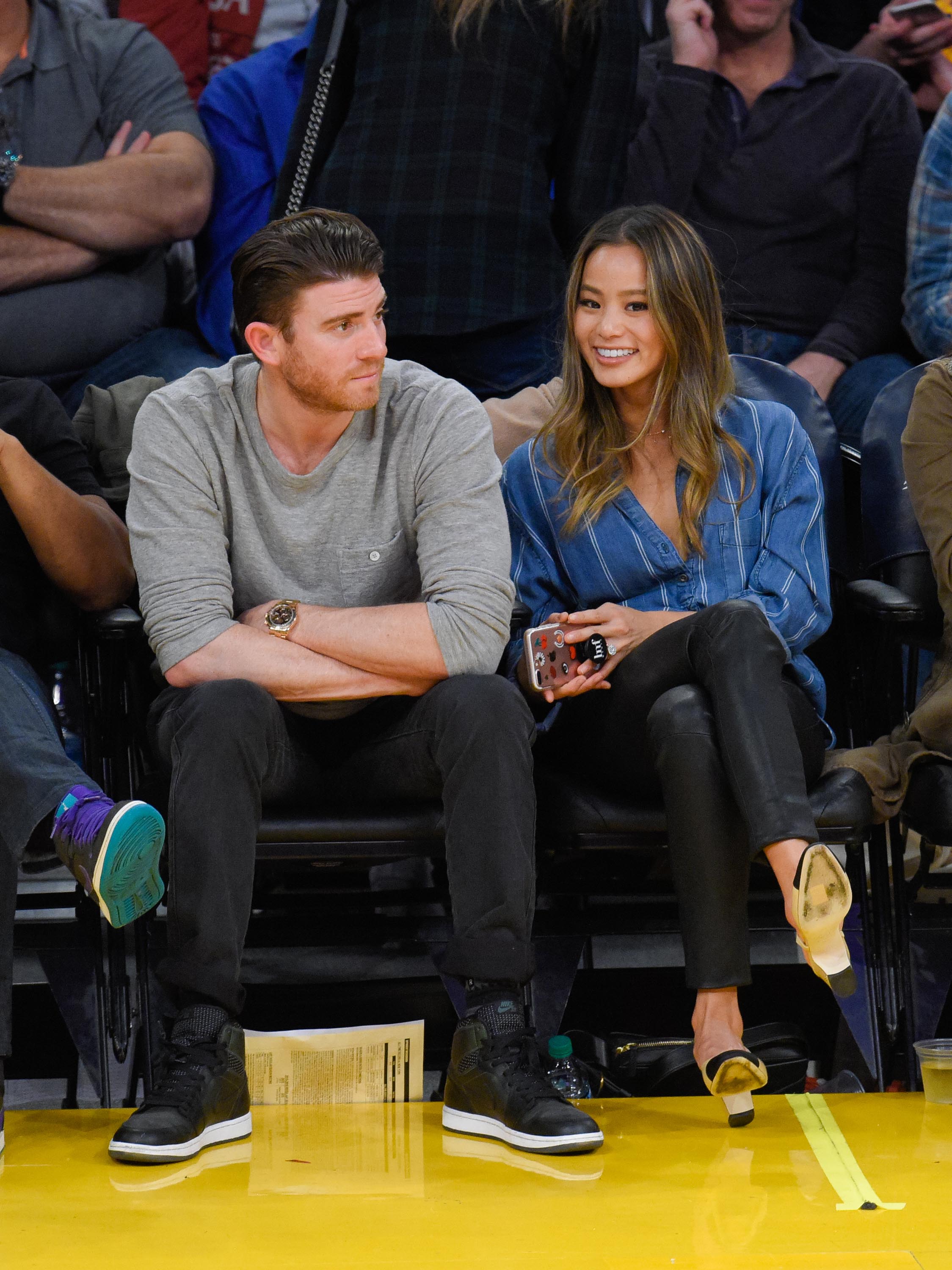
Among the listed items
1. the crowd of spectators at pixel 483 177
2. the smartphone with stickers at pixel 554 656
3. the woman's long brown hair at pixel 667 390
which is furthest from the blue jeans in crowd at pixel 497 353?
the smartphone with stickers at pixel 554 656

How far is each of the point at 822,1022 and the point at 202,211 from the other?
2.14 m

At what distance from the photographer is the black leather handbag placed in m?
2.23

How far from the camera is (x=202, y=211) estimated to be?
3408 mm

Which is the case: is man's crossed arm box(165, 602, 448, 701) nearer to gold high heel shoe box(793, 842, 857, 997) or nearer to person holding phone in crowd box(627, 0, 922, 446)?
gold high heel shoe box(793, 842, 857, 997)

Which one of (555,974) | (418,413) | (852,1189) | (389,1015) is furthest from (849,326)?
(852,1189)

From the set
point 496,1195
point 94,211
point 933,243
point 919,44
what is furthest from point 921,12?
point 496,1195

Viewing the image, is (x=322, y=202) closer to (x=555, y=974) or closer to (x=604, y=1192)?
(x=555, y=974)

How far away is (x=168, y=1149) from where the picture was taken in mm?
1889

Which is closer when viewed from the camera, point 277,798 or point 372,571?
point 277,798

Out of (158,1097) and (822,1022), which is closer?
(158,1097)

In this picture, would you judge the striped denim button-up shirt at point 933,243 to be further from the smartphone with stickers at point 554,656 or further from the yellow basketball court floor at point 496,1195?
the yellow basketball court floor at point 496,1195

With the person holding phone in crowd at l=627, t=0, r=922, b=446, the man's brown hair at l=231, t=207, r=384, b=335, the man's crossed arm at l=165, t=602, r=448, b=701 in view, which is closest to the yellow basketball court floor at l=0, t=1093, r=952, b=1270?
the man's crossed arm at l=165, t=602, r=448, b=701

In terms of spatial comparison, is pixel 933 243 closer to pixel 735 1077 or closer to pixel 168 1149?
pixel 735 1077

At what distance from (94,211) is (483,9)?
92cm
